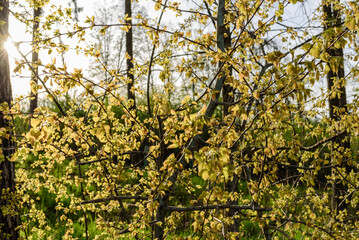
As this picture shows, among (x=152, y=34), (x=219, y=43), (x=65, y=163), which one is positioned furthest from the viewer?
(x=65, y=163)

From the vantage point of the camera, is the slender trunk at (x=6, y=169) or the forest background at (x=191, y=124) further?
the slender trunk at (x=6, y=169)

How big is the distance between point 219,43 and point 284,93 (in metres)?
0.97

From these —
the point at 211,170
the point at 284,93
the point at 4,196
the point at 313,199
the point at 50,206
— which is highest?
the point at 284,93

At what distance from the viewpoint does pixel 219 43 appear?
8.16ft

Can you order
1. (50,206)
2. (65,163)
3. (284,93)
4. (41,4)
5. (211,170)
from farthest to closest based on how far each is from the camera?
(65,163)
(50,206)
(41,4)
(284,93)
(211,170)

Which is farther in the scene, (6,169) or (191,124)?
(6,169)

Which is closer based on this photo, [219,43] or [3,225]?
[219,43]

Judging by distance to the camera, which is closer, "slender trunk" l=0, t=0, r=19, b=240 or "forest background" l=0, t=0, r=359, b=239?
"forest background" l=0, t=0, r=359, b=239

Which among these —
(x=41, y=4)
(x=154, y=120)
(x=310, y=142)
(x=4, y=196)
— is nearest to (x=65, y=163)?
(x=4, y=196)

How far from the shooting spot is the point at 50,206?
5957 millimetres

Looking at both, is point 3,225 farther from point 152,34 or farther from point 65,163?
point 65,163

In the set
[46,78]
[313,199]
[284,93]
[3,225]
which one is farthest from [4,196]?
[313,199]

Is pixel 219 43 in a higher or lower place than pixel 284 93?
higher

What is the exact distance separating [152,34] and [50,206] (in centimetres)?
523
